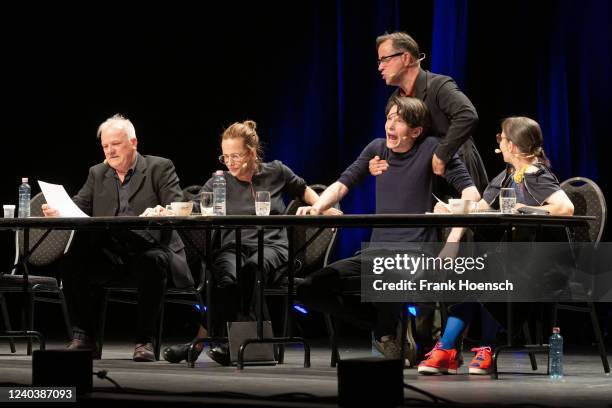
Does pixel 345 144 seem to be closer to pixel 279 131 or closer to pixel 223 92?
pixel 279 131

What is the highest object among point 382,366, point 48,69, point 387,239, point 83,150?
point 48,69

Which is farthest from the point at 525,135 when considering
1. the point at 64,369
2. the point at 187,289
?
the point at 64,369

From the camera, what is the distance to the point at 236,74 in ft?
22.8

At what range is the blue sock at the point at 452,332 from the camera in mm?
4039

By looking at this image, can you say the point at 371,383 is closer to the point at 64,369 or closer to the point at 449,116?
the point at 64,369

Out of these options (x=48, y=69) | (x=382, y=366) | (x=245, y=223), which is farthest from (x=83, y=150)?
(x=382, y=366)

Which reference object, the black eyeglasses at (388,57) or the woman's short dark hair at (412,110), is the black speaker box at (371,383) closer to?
the woman's short dark hair at (412,110)

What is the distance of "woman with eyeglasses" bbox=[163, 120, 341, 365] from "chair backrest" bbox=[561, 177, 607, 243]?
1219mm

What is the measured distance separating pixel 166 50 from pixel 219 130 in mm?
700

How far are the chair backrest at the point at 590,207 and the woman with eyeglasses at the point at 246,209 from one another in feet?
4.00

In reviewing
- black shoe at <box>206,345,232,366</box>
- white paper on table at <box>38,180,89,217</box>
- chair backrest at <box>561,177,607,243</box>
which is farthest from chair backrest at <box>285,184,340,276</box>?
chair backrest at <box>561,177,607,243</box>

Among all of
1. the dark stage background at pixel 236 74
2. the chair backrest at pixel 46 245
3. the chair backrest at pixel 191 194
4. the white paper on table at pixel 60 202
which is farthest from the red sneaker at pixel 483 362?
the chair backrest at pixel 46 245

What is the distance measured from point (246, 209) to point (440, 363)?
132 cm

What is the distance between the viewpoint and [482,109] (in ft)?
19.7
